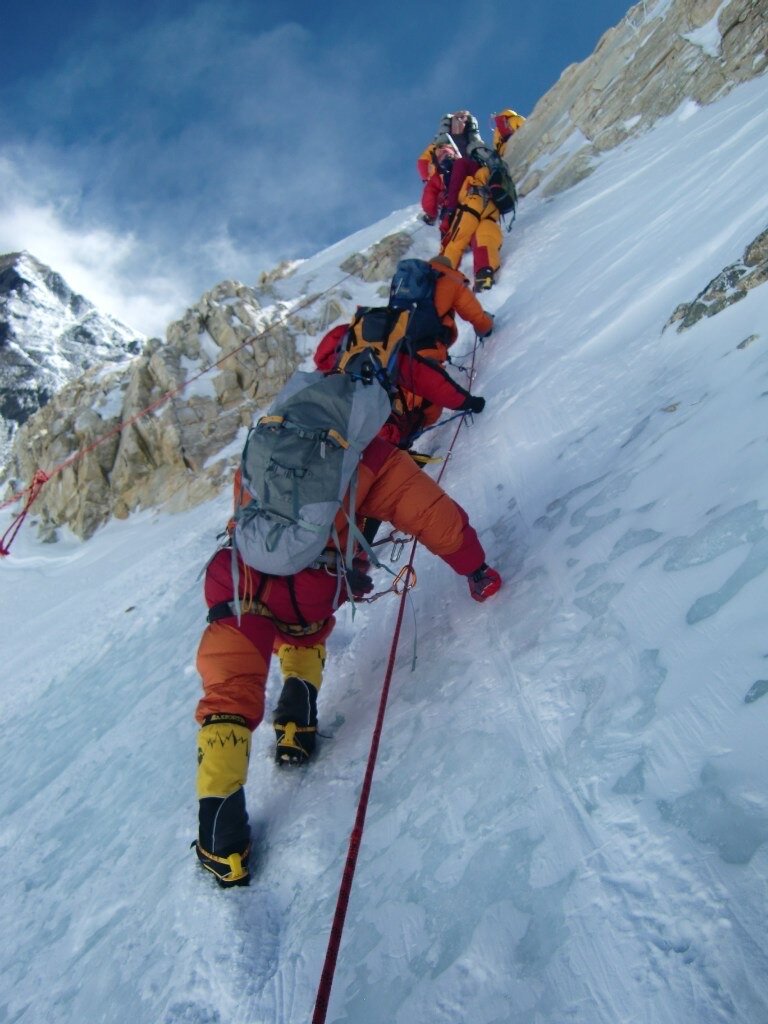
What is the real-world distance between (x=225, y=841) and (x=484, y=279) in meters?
7.90

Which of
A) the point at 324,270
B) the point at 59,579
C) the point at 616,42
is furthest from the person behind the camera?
the point at 324,270

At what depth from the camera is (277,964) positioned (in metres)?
1.76

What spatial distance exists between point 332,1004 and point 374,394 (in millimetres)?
2277

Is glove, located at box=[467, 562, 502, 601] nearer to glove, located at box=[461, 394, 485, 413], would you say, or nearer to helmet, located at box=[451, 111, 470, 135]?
glove, located at box=[461, 394, 485, 413]

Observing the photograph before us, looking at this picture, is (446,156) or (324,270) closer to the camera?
(446,156)

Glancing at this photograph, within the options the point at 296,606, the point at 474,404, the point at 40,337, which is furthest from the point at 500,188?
the point at 40,337

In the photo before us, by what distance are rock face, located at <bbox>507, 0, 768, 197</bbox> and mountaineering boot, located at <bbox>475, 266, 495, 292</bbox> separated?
4.62m

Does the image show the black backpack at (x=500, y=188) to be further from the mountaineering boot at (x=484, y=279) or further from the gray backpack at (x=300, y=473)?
the gray backpack at (x=300, y=473)

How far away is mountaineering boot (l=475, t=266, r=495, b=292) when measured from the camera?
324 inches

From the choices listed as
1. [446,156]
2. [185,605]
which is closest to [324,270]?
[446,156]

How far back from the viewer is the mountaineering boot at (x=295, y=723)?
2574mm

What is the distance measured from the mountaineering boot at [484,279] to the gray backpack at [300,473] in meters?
6.30

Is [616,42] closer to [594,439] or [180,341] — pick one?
[180,341]

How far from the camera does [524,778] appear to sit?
170cm
